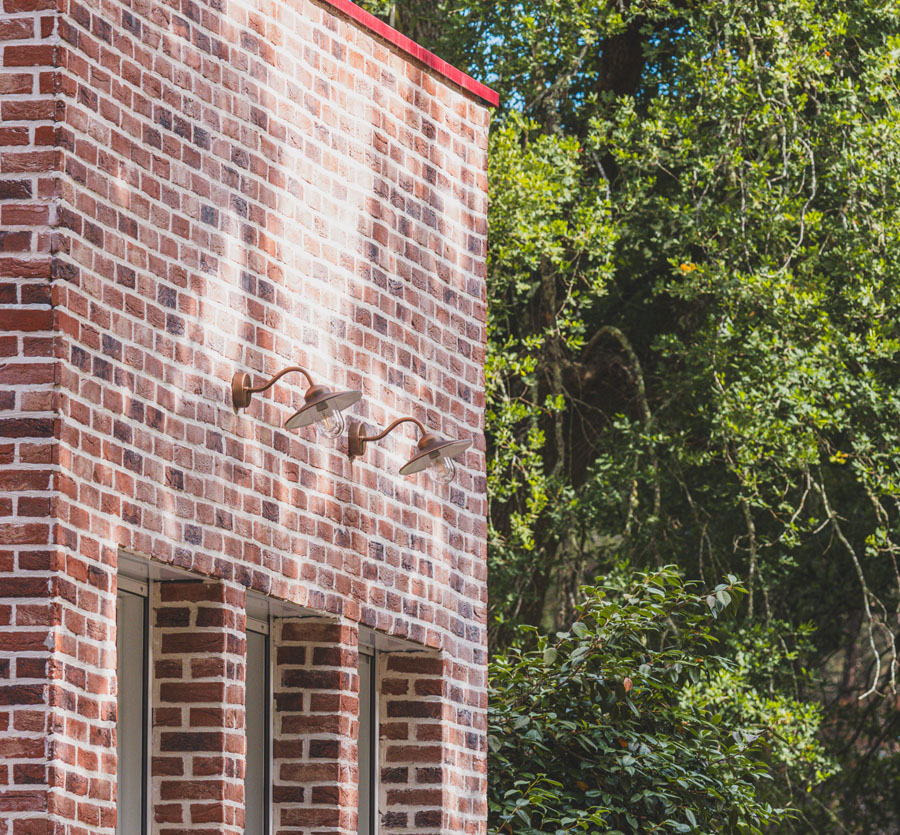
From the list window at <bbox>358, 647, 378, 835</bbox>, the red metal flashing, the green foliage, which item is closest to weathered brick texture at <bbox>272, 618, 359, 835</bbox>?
window at <bbox>358, 647, 378, 835</bbox>

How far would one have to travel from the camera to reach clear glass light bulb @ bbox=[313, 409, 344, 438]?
7289 millimetres

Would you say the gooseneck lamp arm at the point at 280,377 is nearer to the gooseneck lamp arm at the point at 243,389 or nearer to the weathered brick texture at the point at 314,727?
the gooseneck lamp arm at the point at 243,389

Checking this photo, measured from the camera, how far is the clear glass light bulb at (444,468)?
26.9ft

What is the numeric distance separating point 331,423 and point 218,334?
60 cm

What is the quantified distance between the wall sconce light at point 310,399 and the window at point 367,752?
Answer: 1777mm

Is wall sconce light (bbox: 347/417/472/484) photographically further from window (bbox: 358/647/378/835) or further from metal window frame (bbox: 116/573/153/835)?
metal window frame (bbox: 116/573/153/835)

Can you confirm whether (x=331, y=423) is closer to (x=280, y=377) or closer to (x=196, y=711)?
(x=280, y=377)

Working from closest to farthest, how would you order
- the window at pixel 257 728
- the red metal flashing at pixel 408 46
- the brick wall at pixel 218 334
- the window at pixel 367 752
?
1. the brick wall at pixel 218 334
2. the window at pixel 257 728
3. the red metal flashing at pixel 408 46
4. the window at pixel 367 752

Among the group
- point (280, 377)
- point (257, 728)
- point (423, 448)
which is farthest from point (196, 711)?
point (423, 448)

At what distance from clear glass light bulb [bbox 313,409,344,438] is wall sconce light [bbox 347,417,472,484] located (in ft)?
1.70

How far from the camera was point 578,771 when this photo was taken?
1144 centimetres

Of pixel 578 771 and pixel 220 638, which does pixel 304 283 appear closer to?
pixel 220 638

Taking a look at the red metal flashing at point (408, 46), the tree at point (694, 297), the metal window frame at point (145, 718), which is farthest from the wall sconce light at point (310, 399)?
the tree at point (694, 297)

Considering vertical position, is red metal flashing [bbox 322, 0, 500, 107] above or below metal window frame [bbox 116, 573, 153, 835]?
above
